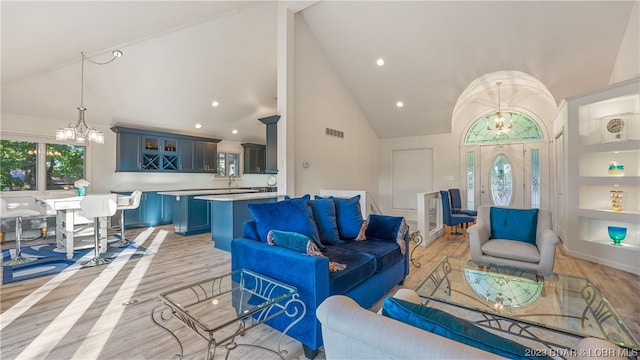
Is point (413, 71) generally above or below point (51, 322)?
above

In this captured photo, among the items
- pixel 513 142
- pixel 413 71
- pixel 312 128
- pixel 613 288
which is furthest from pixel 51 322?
pixel 513 142

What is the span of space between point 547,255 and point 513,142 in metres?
5.17

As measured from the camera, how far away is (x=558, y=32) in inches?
164

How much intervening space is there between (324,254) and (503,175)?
21.3 feet

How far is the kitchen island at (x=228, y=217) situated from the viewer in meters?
4.38

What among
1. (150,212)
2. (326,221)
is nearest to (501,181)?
(326,221)

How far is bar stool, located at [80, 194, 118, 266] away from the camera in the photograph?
148 inches

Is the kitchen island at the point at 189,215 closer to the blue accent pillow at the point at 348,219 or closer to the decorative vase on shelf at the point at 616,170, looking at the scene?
the blue accent pillow at the point at 348,219

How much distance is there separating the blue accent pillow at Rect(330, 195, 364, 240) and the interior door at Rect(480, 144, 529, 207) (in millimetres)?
5542

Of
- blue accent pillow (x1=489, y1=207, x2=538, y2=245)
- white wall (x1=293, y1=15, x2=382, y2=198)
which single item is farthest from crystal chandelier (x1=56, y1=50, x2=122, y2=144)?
blue accent pillow (x1=489, y1=207, x2=538, y2=245)

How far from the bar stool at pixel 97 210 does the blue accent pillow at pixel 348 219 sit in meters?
3.20

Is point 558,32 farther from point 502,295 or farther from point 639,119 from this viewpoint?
point 502,295

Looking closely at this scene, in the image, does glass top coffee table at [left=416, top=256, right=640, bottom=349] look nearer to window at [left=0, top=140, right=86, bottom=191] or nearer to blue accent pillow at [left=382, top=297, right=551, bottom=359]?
blue accent pillow at [left=382, top=297, right=551, bottom=359]

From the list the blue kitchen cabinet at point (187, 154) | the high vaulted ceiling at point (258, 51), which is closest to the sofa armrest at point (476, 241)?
the high vaulted ceiling at point (258, 51)
